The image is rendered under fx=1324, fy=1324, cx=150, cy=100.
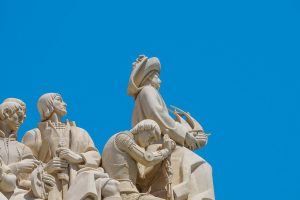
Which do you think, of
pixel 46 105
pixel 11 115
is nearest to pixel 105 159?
pixel 46 105

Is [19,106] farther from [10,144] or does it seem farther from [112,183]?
[112,183]

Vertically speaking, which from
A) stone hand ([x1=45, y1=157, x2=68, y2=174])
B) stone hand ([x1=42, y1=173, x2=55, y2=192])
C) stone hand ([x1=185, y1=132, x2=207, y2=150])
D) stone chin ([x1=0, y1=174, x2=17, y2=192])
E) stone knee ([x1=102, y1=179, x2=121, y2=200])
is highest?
stone hand ([x1=185, y1=132, x2=207, y2=150])

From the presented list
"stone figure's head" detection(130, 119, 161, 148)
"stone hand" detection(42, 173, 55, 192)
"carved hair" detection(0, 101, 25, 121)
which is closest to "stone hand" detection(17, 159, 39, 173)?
"stone hand" detection(42, 173, 55, 192)

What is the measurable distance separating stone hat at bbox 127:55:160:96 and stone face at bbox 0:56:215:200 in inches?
10.9

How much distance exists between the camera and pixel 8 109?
63.6ft

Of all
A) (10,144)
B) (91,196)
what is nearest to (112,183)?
(91,196)

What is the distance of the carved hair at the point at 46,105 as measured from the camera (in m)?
19.8

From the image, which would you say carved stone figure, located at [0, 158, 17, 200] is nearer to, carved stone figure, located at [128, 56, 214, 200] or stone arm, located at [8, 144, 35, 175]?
stone arm, located at [8, 144, 35, 175]

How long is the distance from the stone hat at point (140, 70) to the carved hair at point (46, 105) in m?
1.41

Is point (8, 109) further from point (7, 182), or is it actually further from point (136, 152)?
point (136, 152)

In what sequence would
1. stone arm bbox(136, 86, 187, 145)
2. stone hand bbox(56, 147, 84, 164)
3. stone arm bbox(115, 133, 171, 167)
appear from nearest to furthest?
stone hand bbox(56, 147, 84, 164)
stone arm bbox(115, 133, 171, 167)
stone arm bbox(136, 86, 187, 145)

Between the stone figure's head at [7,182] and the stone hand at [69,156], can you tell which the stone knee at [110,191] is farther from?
the stone figure's head at [7,182]

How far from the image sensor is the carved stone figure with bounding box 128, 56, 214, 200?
1964cm

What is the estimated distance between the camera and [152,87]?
2070 centimetres
